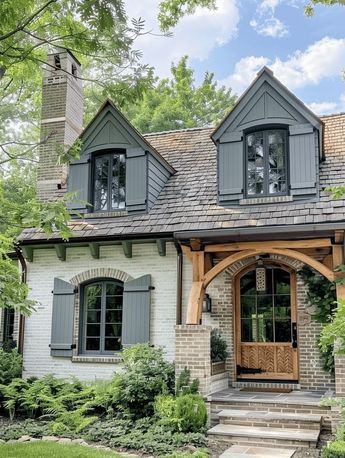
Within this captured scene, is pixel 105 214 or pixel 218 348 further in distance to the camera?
pixel 105 214

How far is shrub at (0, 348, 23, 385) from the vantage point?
10898 mm

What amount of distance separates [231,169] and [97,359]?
479 cm

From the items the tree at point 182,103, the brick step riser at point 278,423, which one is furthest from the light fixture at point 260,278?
the tree at point 182,103

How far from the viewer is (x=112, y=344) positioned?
36.0 feet

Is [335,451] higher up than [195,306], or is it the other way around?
[195,306]

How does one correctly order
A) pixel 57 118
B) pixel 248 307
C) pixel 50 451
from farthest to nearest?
pixel 57 118, pixel 248 307, pixel 50 451

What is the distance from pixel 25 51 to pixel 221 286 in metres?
6.23

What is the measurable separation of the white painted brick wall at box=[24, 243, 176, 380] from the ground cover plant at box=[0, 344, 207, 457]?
0.56m

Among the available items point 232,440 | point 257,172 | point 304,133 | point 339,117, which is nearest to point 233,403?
point 232,440

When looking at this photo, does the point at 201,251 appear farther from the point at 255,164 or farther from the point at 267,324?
the point at 255,164

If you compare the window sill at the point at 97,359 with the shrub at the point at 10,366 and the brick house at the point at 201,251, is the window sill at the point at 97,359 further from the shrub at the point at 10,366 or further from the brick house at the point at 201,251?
the shrub at the point at 10,366

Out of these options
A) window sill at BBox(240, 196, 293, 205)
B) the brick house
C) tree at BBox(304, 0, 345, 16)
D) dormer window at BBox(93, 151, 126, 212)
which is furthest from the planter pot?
tree at BBox(304, 0, 345, 16)

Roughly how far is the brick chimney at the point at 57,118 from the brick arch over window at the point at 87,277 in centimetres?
238

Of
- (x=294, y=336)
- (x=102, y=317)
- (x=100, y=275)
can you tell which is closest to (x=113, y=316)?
(x=102, y=317)
